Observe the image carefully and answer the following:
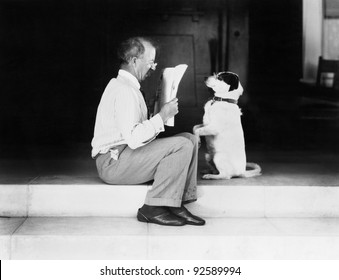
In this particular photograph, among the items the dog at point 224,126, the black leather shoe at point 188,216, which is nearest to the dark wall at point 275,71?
the dog at point 224,126

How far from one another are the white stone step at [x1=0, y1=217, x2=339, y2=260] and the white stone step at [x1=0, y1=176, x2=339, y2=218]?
0.24 metres

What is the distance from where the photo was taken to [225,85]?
144 inches

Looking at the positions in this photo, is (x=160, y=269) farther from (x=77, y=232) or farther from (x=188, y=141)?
(x=188, y=141)

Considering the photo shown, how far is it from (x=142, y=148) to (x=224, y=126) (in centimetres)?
81

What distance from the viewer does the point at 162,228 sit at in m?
3.07

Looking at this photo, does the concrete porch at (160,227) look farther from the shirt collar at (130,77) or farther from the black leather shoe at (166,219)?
the shirt collar at (130,77)

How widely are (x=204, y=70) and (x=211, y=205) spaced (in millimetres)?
2595

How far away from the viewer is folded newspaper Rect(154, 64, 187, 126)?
3104 millimetres

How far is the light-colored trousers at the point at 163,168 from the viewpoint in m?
3.08

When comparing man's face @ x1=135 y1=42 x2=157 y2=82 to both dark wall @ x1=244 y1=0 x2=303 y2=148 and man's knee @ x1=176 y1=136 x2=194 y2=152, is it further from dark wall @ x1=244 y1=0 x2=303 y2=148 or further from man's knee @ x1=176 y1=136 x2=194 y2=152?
dark wall @ x1=244 y1=0 x2=303 y2=148

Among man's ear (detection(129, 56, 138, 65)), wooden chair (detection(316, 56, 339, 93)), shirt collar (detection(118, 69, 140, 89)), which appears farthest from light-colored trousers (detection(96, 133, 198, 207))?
wooden chair (detection(316, 56, 339, 93))

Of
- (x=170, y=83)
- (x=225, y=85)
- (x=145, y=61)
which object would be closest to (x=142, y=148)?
(x=170, y=83)

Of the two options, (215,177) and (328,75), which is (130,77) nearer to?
(215,177)

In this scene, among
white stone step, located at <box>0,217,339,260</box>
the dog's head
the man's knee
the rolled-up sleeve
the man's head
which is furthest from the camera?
the dog's head
